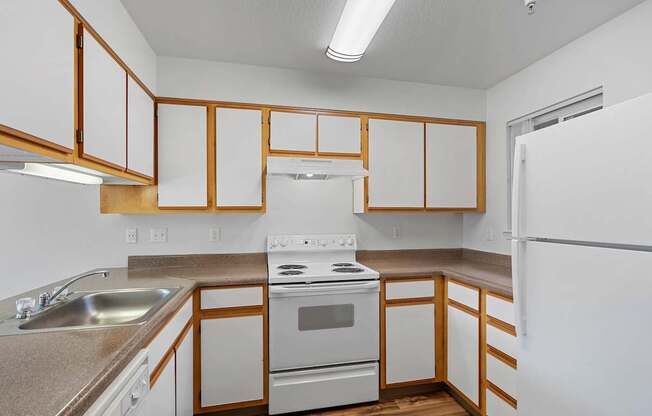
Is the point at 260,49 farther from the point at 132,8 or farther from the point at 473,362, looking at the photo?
the point at 473,362

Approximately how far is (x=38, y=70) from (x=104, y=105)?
18.4 inches

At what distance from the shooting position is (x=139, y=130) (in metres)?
1.96

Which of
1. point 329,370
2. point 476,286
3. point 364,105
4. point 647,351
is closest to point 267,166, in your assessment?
point 364,105

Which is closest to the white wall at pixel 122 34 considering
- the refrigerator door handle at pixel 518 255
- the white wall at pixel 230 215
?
the white wall at pixel 230 215

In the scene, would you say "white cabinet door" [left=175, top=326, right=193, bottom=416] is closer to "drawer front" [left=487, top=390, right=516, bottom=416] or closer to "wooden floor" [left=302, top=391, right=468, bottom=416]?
"wooden floor" [left=302, top=391, right=468, bottom=416]

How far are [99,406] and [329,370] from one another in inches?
63.5

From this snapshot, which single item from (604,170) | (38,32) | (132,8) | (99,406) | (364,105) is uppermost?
(132,8)

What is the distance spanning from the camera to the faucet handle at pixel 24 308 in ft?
4.14

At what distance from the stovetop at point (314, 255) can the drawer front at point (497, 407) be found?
3.29 feet

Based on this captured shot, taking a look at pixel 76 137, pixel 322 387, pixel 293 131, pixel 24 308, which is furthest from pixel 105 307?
pixel 293 131

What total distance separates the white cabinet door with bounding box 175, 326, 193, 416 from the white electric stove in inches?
19.8

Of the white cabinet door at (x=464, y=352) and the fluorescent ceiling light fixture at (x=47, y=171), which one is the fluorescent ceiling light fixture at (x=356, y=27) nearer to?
the fluorescent ceiling light fixture at (x=47, y=171)

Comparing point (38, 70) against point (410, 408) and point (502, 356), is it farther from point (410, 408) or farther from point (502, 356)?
point (410, 408)

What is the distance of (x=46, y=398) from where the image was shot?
2.40 feet
